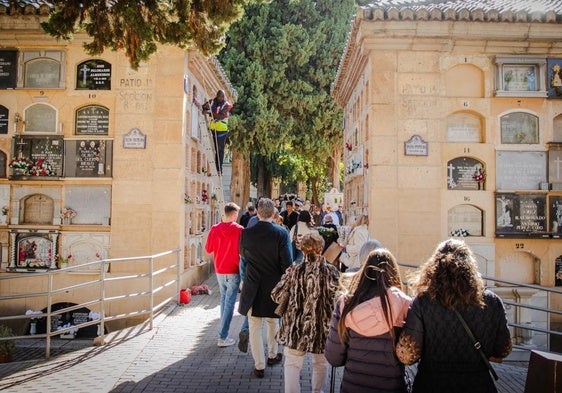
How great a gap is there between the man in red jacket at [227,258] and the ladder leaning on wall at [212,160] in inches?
258

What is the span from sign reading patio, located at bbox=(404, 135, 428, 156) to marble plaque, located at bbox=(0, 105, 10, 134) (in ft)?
25.0

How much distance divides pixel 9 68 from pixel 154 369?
7299mm

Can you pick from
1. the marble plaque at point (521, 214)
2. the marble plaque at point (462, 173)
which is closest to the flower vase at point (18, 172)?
the marble plaque at point (462, 173)

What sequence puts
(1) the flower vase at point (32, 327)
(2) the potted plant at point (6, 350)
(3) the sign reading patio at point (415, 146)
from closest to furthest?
(2) the potted plant at point (6, 350) < (1) the flower vase at point (32, 327) < (3) the sign reading patio at point (415, 146)

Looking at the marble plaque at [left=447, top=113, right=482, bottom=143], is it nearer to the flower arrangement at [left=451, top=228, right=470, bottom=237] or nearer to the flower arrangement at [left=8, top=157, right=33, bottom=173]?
the flower arrangement at [left=451, top=228, right=470, bottom=237]

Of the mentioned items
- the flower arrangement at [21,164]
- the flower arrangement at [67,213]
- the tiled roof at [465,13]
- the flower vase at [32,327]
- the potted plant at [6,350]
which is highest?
the tiled roof at [465,13]

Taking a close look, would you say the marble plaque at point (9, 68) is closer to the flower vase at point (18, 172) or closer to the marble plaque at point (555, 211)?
the flower vase at point (18, 172)

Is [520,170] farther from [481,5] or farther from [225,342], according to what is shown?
[225,342]

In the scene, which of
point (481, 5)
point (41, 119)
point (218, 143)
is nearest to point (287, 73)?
point (218, 143)

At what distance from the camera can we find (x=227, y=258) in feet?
21.0

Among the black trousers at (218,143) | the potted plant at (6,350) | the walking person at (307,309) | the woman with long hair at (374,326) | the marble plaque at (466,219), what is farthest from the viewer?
the black trousers at (218,143)

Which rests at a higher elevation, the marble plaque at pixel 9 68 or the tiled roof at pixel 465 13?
the tiled roof at pixel 465 13

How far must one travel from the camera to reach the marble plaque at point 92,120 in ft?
33.0

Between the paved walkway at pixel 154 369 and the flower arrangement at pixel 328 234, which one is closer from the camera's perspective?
the paved walkway at pixel 154 369
